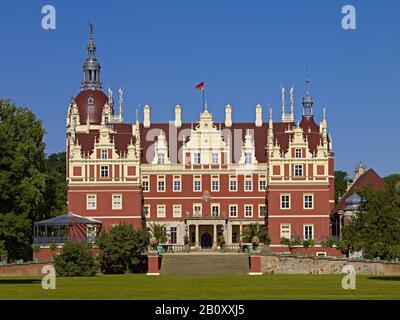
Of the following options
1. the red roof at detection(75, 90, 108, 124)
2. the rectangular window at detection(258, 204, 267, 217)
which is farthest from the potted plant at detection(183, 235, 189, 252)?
the red roof at detection(75, 90, 108, 124)

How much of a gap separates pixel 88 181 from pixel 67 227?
17.2ft

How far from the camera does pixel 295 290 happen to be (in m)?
40.9

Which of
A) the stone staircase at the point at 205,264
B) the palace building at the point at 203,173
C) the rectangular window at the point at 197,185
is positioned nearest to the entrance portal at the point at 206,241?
the palace building at the point at 203,173

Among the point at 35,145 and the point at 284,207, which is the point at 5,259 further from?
the point at 284,207

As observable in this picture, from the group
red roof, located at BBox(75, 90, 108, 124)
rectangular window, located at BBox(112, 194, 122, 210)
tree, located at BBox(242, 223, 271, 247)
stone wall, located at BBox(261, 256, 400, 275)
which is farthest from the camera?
red roof, located at BBox(75, 90, 108, 124)

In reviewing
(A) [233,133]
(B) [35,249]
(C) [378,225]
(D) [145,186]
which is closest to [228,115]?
(A) [233,133]

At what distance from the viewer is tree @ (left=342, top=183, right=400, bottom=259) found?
196 feet

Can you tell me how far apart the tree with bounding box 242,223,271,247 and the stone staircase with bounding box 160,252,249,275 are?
10.2 m

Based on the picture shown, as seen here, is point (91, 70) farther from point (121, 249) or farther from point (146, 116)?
point (121, 249)

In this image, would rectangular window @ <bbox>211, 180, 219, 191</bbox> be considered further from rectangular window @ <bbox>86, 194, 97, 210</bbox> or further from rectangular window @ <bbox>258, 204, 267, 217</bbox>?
rectangular window @ <bbox>86, 194, 97, 210</bbox>

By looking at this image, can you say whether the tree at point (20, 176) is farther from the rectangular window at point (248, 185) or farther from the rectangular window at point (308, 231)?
the rectangular window at point (308, 231)

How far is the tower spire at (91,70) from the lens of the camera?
10356 cm

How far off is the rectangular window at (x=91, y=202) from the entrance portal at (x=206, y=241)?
34.6ft
